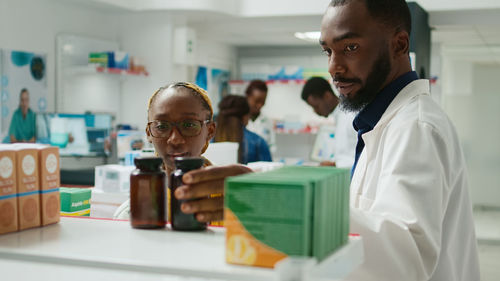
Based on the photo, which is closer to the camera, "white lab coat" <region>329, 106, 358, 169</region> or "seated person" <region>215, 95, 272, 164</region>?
"white lab coat" <region>329, 106, 358, 169</region>

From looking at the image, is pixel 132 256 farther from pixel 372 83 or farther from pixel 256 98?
pixel 256 98

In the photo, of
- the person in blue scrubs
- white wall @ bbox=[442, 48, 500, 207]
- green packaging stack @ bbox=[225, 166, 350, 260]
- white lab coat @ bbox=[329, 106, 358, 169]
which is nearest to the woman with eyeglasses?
green packaging stack @ bbox=[225, 166, 350, 260]

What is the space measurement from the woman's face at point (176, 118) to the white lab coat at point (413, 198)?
539 millimetres

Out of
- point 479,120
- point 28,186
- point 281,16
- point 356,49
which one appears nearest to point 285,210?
point 28,186

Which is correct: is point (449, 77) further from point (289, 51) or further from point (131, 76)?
point (131, 76)

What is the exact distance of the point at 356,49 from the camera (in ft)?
5.48

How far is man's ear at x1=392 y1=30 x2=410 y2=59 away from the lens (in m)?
1.78

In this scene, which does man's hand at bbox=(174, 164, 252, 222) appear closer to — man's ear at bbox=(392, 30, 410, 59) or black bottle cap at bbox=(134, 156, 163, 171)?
black bottle cap at bbox=(134, 156, 163, 171)

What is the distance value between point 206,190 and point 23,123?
199 inches

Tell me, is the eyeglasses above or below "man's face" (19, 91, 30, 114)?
below

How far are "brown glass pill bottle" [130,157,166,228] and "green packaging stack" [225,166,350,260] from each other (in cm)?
30

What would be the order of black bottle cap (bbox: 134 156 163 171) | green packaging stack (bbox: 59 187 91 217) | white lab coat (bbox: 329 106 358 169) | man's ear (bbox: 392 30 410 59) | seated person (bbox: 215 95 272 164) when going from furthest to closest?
1. seated person (bbox: 215 95 272 164)
2. white lab coat (bbox: 329 106 358 169)
3. green packaging stack (bbox: 59 187 91 217)
4. man's ear (bbox: 392 30 410 59)
5. black bottle cap (bbox: 134 156 163 171)

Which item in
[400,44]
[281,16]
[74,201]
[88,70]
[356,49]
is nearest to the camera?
[356,49]

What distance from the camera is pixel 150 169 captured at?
1202 mm
